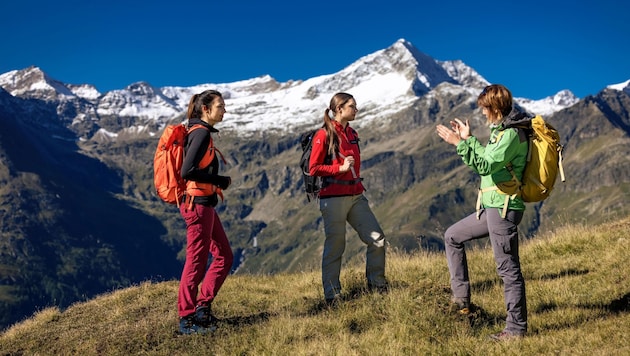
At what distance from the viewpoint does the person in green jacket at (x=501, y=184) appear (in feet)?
23.7

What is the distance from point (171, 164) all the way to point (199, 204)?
2.67 ft

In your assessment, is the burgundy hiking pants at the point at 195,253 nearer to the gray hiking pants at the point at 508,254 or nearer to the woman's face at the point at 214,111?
the woman's face at the point at 214,111

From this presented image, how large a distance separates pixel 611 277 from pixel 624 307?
1784 mm

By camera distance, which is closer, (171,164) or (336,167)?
(171,164)

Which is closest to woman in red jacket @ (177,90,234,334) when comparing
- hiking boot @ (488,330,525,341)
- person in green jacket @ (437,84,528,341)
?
person in green jacket @ (437,84,528,341)

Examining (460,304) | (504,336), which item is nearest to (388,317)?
(460,304)

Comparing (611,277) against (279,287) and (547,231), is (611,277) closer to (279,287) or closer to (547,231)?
(547,231)

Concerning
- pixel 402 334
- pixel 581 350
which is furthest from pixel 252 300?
pixel 581 350

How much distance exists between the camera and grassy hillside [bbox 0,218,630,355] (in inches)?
279

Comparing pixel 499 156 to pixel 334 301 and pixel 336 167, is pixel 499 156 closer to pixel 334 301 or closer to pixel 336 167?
pixel 336 167

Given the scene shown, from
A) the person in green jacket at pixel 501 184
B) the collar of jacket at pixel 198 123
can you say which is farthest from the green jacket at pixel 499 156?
the collar of jacket at pixel 198 123

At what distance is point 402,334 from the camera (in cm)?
745

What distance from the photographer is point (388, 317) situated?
329 inches

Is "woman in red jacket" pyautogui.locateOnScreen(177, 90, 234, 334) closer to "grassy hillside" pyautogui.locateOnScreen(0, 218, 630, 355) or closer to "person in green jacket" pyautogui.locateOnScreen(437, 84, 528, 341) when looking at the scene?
"grassy hillside" pyautogui.locateOnScreen(0, 218, 630, 355)
